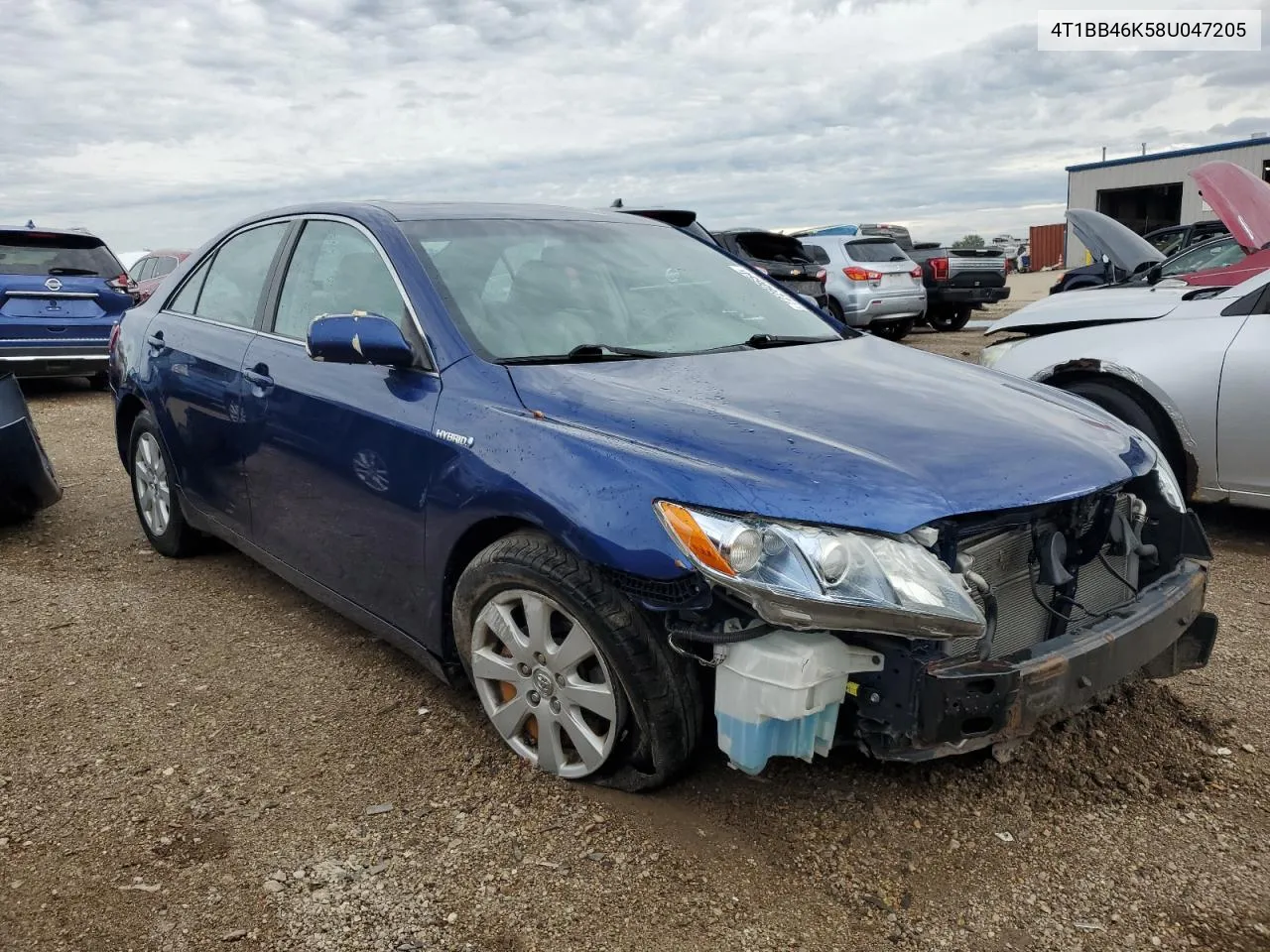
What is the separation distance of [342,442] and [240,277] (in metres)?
1.37

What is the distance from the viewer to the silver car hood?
527 cm

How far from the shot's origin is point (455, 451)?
2.74 meters

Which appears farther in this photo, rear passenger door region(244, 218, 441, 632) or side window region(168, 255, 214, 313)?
side window region(168, 255, 214, 313)

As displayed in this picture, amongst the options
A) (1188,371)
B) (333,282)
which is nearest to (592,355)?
(333,282)

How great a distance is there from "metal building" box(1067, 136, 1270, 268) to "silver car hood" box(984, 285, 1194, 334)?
27.7 meters

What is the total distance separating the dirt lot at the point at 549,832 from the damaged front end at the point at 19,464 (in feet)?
6.06

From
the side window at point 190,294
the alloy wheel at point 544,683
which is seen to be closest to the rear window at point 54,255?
the side window at point 190,294

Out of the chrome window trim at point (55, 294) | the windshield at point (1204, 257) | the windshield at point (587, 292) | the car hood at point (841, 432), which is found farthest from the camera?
the windshield at point (1204, 257)

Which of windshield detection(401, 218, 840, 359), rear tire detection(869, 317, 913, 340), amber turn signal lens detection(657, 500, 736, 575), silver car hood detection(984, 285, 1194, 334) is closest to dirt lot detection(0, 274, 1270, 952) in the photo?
amber turn signal lens detection(657, 500, 736, 575)

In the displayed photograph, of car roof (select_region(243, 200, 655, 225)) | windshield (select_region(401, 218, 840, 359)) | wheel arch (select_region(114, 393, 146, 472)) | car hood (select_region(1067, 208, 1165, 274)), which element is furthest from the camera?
car hood (select_region(1067, 208, 1165, 274))

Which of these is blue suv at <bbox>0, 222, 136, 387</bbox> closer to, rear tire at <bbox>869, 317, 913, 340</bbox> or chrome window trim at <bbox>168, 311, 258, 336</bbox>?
chrome window trim at <bbox>168, 311, 258, 336</bbox>

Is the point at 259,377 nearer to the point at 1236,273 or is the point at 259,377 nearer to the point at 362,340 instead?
the point at 362,340

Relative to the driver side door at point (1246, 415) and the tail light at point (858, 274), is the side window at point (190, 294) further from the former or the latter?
the tail light at point (858, 274)

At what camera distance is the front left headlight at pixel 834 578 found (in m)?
2.12
